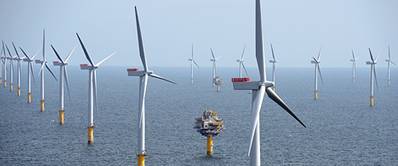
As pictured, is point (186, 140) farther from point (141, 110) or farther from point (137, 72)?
point (141, 110)

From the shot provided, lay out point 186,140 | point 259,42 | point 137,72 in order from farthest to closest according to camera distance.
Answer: point 186,140
point 137,72
point 259,42

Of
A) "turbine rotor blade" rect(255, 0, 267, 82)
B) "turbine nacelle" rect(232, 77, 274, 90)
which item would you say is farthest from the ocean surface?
"turbine rotor blade" rect(255, 0, 267, 82)

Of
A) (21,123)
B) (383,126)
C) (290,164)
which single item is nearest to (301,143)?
(290,164)

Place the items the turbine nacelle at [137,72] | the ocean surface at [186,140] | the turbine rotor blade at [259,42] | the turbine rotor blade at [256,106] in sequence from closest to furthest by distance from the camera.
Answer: the turbine rotor blade at [256,106] → the turbine rotor blade at [259,42] → the turbine nacelle at [137,72] → the ocean surface at [186,140]

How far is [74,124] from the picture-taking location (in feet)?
499

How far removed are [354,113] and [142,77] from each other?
12221cm

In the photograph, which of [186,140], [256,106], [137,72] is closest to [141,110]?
[137,72]

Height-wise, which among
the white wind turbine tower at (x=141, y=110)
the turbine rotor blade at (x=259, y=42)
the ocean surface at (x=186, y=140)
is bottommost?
the ocean surface at (x=186, y=140)

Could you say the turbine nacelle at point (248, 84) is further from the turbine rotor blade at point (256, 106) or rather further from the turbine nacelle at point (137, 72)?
the turbine nacelle at point (137, 72)

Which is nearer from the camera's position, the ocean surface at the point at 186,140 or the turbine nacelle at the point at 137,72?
the turbine nacelle at the point at 137,72

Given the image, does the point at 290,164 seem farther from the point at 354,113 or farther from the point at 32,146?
the point at 354,113

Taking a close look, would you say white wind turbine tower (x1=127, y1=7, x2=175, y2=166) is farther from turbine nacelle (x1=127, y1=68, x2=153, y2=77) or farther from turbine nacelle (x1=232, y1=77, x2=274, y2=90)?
turbine nacelle (x1=232, y1=77, x2=274, y2=90)

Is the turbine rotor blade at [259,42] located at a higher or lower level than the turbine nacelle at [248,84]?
higher

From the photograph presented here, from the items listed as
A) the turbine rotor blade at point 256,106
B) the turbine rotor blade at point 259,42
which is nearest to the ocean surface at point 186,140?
the turbine rotor blade at point 256,106
